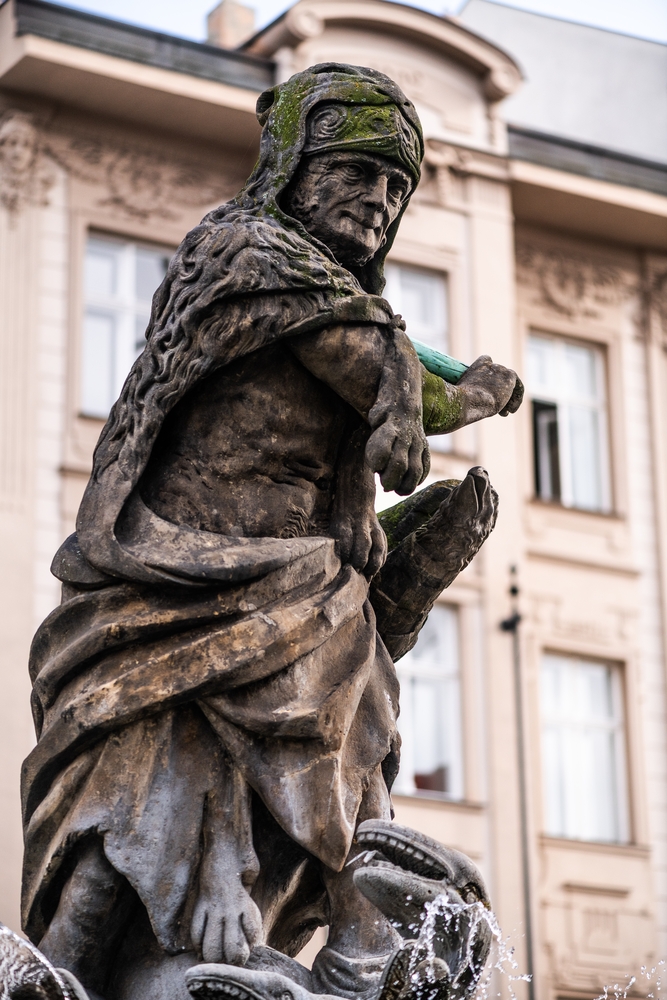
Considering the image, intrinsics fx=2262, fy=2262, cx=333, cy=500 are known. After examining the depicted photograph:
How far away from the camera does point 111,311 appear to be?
2216 centimetres

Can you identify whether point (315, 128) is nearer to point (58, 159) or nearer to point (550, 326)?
point (58, 159)

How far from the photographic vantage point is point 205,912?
198 inches

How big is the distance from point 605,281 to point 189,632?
21450 millimetres

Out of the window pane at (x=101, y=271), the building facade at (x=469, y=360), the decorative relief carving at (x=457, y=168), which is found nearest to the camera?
the building facade at (x=469, y=360)

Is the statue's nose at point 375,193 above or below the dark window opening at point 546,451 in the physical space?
below

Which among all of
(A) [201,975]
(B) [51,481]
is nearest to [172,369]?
(A) [201,975]

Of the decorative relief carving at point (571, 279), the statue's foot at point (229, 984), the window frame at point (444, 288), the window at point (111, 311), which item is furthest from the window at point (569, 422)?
the statue's foot at point (229, 984)

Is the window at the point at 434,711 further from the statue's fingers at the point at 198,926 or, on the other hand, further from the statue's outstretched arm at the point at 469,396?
the statue's fingers at the point at 198,926

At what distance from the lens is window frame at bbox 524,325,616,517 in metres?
25.0

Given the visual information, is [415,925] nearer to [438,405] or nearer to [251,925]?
[251,925]

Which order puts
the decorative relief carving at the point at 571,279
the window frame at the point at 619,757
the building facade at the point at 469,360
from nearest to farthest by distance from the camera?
the building facade at the point at 469,360 < the window frame at the point at 619,757 < the decorative relief carving at the point at 571,279

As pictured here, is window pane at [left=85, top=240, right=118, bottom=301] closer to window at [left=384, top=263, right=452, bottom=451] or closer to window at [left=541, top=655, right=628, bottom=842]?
window at [left=384, top=263, right=452, bottom=451]

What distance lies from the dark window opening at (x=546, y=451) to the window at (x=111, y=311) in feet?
16.6

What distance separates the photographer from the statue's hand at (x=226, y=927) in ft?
16.2
